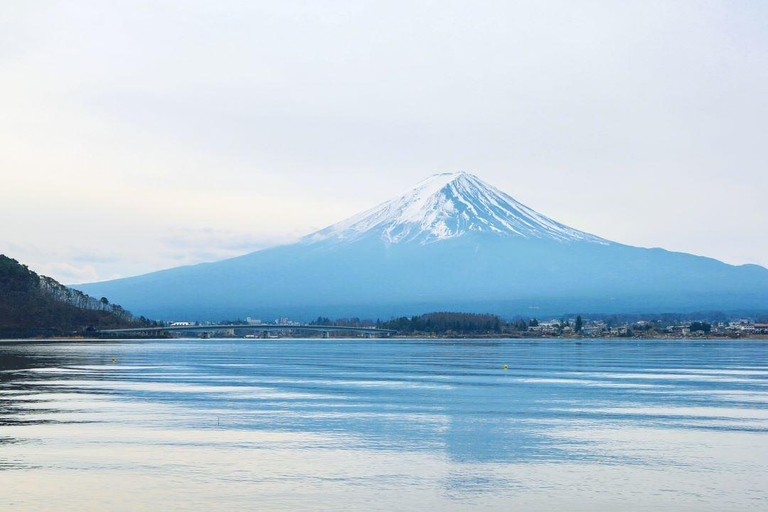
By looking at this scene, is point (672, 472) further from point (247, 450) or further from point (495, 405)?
point (495, 405)

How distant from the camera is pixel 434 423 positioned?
42.8 meters

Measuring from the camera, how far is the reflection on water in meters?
27.1

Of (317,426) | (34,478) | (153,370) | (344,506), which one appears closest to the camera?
(344,506)

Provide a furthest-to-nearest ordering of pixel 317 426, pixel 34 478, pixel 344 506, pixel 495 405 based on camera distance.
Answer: pixel 495 405 < pixel 317 426 < pixel 34 478 < pixel 344 506

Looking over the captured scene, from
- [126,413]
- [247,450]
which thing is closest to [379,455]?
[247,450]

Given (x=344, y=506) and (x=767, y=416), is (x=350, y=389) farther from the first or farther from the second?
(x=344, y=506)

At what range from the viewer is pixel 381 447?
35719mm

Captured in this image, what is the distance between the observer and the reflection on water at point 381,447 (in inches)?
1068

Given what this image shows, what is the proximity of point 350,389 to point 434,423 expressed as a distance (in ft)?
66.5

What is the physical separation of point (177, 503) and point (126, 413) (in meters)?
20.7

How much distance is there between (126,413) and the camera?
151ft

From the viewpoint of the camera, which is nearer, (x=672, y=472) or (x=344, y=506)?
(x=344, y=506)

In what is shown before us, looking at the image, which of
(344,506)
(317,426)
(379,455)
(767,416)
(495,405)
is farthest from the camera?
(495,405)

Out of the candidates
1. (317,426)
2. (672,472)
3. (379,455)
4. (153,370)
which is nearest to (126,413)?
(317,426)
